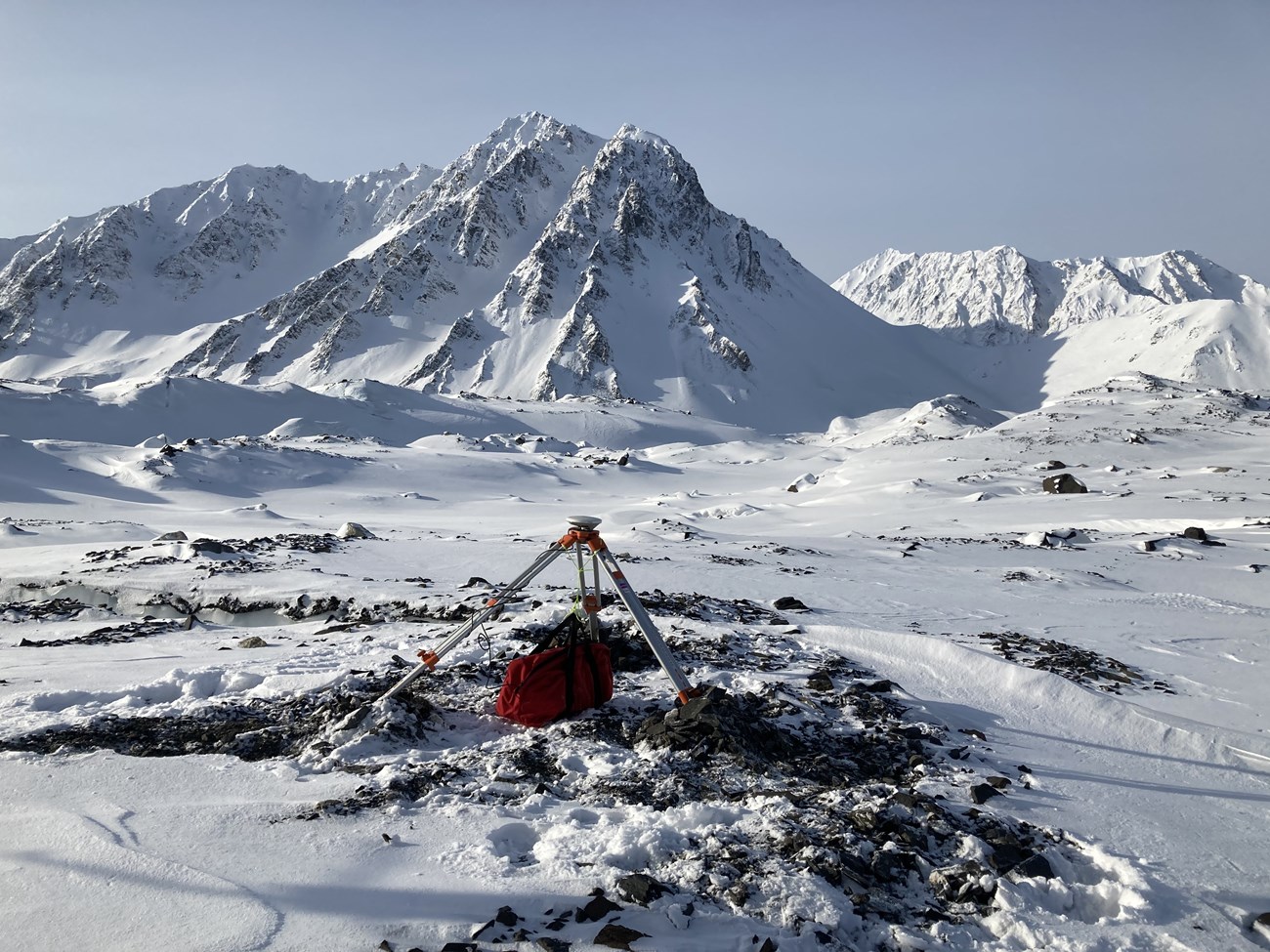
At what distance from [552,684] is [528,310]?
440 ft

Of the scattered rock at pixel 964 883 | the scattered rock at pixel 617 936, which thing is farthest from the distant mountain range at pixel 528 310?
the scattered rock at pixel 617 936

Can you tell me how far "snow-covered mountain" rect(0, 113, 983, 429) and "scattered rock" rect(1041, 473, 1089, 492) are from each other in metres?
84.0

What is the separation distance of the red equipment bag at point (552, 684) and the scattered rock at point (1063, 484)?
87.9ft

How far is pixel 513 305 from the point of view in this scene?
137 m

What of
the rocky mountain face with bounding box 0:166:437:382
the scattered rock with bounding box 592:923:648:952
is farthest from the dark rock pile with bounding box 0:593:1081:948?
the rocky mountain face with bounding box 0:166:437:382

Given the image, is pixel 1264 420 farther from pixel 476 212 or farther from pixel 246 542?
pixel 476 212

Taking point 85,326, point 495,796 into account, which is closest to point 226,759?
point 495,796

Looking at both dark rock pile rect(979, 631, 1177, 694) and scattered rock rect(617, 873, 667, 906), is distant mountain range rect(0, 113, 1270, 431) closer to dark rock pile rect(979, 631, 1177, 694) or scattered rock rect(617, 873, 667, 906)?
dark rock pile rect(979, 631, 1177, 694)

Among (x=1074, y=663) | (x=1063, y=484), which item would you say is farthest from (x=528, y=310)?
(x=1074, y=663)

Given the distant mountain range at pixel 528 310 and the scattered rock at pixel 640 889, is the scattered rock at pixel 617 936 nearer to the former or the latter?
the scattered rock at pixel 640 889

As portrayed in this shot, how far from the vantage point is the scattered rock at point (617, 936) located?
3.00m

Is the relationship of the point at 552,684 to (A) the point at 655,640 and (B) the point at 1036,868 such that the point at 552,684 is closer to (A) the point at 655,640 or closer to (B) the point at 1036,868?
(A) the point at 655,640

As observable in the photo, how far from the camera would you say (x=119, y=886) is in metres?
3.26

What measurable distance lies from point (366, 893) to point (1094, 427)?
5081cm
